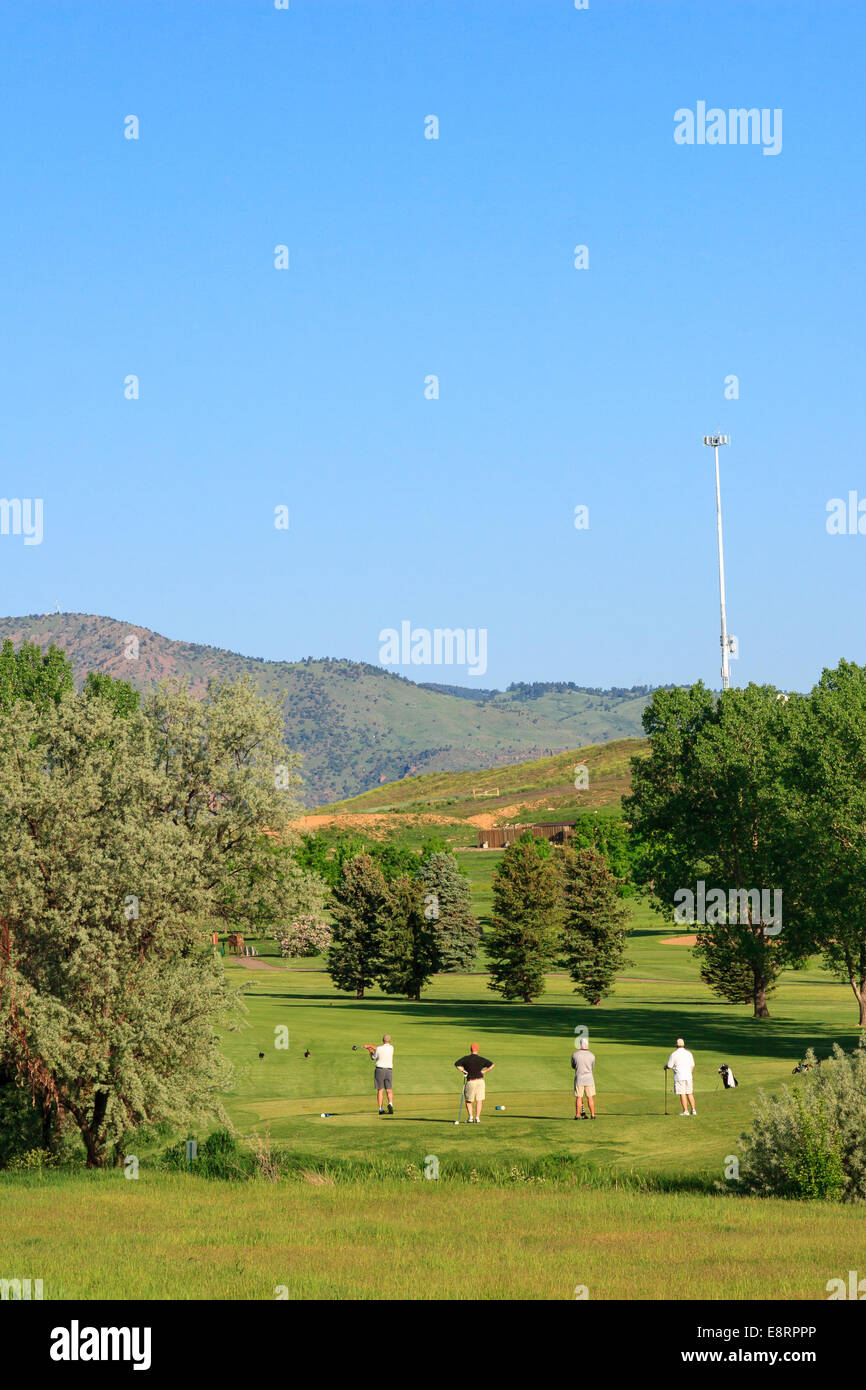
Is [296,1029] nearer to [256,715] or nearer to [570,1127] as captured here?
[256,715]

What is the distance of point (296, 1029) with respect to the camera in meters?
52.8

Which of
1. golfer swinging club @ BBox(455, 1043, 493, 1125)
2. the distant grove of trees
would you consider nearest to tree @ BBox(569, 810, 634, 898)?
the distant grove of trees

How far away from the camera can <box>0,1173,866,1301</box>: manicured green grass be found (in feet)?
50.6

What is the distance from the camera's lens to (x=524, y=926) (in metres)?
76.1

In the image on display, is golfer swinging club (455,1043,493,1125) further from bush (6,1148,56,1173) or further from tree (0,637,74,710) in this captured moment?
tree (0,637,74,710)

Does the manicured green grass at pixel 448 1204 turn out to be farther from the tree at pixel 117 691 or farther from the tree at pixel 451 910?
the tree at pixel 451 910

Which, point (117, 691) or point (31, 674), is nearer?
point (117, 691)

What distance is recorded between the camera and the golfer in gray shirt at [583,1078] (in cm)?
2950

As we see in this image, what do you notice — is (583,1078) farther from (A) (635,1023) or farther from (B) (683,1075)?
(A) (635,1023)

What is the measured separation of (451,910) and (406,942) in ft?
43.4

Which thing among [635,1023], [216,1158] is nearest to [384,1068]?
[216,1158]

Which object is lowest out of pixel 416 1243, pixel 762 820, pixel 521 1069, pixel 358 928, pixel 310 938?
pixel 521 1069

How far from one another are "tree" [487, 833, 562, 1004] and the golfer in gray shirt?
1758 inches

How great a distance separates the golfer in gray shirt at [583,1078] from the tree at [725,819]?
98.5 feet
